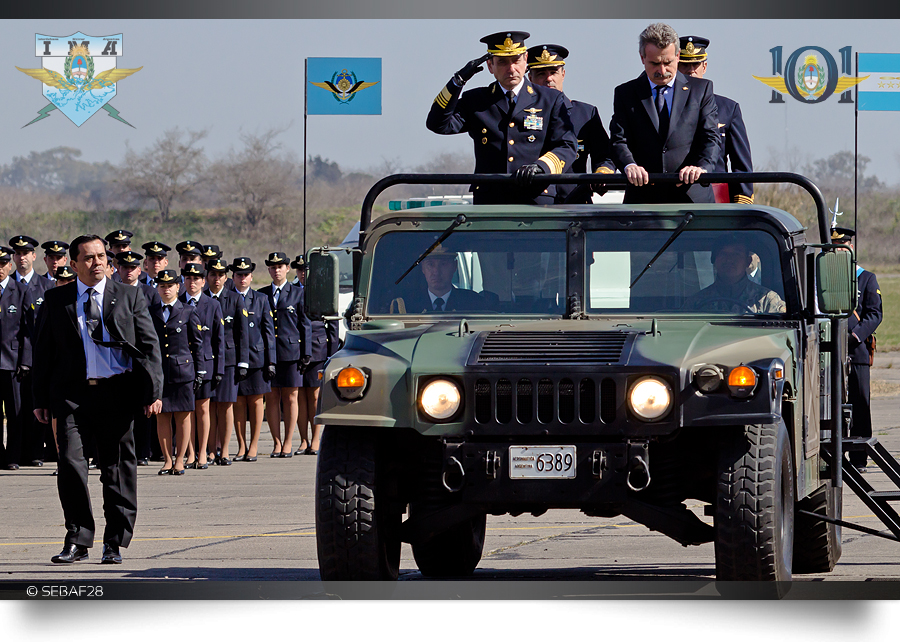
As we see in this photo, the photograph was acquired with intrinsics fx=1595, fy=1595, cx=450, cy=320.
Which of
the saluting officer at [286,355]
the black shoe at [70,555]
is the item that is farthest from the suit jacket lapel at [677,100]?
the saluting officer at [286,355]

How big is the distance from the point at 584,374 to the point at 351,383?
3.41ft

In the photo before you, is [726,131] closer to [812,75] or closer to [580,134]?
[580,134]

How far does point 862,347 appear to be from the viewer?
14.0 metres

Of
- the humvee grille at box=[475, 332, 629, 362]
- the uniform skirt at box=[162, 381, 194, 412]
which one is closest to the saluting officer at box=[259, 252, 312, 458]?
the uniform skirt at box=[162, 381, 194, 412]

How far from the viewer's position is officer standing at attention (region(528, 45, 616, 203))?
955 cm

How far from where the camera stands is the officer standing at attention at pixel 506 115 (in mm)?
9797

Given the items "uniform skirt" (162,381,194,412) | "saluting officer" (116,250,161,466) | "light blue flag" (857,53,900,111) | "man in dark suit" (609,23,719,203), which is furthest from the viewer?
"light blue flag" (857,53,900,111)

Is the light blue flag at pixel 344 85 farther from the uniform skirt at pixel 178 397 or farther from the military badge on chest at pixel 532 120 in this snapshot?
the military badge on chest at pixel 532 120

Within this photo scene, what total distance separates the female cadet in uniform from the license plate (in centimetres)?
855

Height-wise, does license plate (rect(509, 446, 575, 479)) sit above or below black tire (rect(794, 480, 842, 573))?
above

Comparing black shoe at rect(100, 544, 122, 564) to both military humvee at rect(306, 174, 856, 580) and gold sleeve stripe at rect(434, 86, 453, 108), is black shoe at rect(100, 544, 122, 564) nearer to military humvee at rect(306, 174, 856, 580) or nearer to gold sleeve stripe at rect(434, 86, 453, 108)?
military humvee at rect(306, 174, 856, 580)

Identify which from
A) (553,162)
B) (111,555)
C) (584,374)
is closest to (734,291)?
(584,374)

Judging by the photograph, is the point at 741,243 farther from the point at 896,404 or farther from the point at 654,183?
the point at 896,404

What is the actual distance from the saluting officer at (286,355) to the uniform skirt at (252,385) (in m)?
0.55
